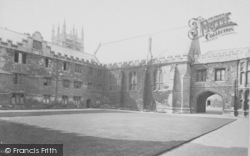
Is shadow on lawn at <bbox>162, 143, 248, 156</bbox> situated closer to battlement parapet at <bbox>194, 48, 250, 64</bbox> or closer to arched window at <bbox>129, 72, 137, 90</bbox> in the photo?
battlement parapet at <bbox>194, 48, 250, 64</bbox>

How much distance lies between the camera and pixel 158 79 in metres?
28.6

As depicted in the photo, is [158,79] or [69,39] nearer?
[158,79]

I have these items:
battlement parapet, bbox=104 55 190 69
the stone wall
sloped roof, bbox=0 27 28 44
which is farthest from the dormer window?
the stone wall

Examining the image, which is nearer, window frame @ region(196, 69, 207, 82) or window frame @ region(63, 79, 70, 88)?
window frame @ region(196, 69, 207, 82)

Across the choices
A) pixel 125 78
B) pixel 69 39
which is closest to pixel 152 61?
pixel 125 78

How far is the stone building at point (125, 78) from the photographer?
22.1m

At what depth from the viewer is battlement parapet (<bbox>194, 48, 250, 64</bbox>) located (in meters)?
22.3

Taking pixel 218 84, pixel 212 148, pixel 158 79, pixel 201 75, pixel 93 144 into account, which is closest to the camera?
pixel 93 144

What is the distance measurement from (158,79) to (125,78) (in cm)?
550

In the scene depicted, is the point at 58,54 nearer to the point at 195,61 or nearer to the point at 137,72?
the point at 137,72

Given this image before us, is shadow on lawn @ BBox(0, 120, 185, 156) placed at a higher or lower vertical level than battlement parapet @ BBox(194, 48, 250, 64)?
lower

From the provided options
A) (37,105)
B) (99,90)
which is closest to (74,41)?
(99,90)

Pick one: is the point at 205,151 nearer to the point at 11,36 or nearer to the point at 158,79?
the point at 158,79

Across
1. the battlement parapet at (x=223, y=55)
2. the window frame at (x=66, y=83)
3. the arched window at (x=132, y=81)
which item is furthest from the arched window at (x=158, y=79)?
the window frame at (x=66, y=83)
